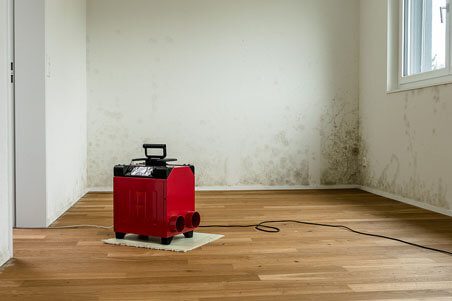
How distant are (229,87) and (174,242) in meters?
2.75

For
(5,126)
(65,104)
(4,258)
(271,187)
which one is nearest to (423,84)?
(271,187)

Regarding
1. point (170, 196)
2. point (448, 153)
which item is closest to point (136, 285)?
point (170, 196)

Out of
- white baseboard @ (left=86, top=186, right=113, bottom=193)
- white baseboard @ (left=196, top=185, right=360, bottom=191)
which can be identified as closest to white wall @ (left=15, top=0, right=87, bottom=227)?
white baseboard @ (left=86, top=186, right=113, bottom=193)

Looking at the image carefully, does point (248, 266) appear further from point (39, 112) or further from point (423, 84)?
point (423, 84)

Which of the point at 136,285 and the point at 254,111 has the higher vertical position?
the point at 254,111

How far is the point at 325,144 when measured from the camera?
17.7 ft

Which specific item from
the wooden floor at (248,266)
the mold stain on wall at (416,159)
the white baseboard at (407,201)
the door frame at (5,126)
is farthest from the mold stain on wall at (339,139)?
the door frame at (5,126)

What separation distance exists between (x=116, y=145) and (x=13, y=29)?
6.98 feet

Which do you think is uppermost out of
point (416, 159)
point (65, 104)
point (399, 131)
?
point (65, 104)

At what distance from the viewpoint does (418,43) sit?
4.43 metres

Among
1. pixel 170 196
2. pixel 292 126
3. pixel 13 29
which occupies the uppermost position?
pixel 13 29

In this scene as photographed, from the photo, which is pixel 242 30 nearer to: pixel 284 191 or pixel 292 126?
pixel 292 126

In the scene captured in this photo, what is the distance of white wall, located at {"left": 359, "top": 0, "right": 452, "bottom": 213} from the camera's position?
12.4 ft

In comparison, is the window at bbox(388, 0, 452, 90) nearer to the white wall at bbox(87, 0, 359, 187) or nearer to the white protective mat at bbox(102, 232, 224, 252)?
the white wall at bbox(87, 0, 359, 187)
